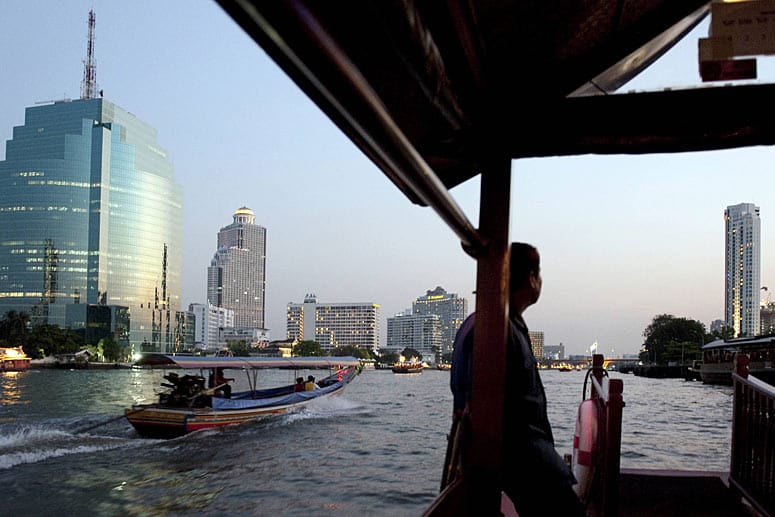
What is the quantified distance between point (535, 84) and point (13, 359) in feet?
310

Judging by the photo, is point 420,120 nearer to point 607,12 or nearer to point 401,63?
point 401,63

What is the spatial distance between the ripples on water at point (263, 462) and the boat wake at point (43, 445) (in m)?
0.04

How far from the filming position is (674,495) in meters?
4.55

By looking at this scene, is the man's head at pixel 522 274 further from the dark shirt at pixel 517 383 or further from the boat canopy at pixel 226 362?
the boat canopy at pixel 226 362

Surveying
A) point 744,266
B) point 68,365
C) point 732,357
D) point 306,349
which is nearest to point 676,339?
point 744,266

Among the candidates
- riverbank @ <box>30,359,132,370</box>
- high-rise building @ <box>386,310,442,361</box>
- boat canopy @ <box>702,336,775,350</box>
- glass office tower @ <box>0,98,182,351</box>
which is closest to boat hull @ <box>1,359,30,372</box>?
riverbank @ <box>30,359,132,370</box>

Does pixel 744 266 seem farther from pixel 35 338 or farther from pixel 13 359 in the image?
pixel 13 359

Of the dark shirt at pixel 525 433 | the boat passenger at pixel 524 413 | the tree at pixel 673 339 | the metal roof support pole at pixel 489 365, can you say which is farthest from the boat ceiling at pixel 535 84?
the tree at pixel 673 339

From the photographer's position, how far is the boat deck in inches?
176

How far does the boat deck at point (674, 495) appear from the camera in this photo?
4461 millimetres

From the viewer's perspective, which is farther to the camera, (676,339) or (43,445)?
(676,339)

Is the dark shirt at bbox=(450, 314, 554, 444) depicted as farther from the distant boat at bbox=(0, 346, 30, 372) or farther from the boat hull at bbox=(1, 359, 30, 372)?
the boat hull at bbox=(1, 359, 30, 372)

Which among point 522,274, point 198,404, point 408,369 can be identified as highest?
point 522,274

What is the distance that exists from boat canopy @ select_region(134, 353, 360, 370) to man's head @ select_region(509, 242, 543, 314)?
19.3 meters
